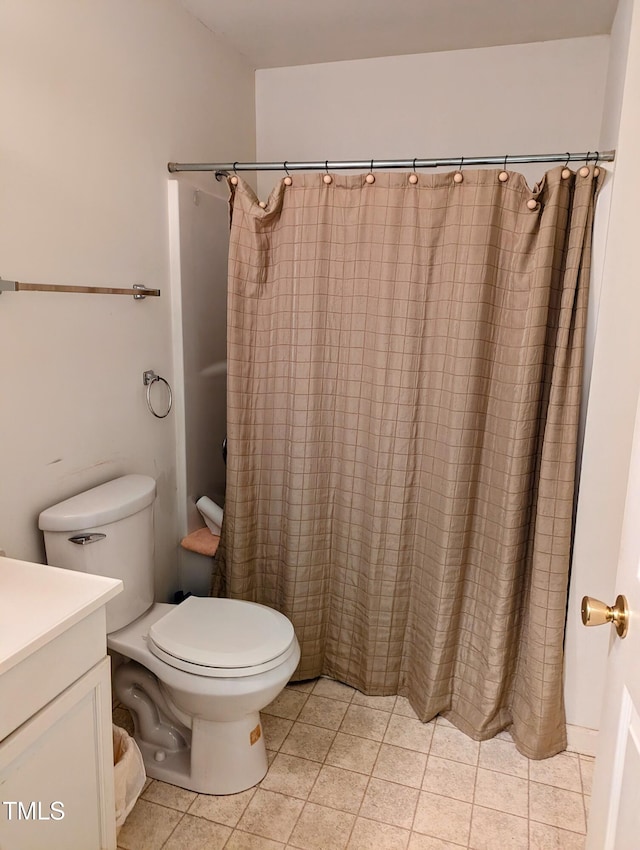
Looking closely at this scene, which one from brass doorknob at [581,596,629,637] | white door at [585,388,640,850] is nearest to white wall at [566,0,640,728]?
white door at [585,388,640,850]

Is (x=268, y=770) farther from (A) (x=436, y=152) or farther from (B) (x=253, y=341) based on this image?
(A) (x=436, y=152)

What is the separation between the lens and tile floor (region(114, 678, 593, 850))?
165 centimetres

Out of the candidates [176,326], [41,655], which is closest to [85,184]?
[176,326]

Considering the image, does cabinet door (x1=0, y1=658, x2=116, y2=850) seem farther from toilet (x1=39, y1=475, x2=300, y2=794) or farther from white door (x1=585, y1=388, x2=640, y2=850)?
white door (x1=585, y1=388, x2=640, y2=850)

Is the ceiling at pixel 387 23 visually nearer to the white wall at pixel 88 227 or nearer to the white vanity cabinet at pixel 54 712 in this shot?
the white wall at pixel 88 227

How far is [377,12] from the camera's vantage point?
2113 millimetres

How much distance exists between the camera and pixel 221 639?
1759 mm

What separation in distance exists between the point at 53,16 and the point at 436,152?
148cm

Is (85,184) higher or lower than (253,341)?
higher

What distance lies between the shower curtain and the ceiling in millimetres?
641

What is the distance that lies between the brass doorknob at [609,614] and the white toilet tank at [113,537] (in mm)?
1255

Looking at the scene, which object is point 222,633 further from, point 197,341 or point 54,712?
point 197,341

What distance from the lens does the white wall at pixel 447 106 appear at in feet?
7.54

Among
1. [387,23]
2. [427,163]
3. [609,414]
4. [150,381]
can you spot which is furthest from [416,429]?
[387,23]
